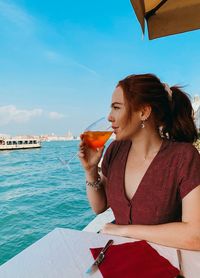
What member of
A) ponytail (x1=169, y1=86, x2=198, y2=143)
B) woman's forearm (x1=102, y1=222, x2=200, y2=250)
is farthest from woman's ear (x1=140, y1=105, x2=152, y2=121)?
woman's forearm (x1=102, y1=222, x2=200, y2=250)

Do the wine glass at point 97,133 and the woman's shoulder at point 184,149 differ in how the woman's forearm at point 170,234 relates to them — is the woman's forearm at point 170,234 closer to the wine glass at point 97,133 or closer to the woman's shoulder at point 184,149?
the woman's shoulder at point 184,149

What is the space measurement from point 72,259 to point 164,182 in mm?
494

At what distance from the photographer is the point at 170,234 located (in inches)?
39.8

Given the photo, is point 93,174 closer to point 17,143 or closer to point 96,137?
point 96,137

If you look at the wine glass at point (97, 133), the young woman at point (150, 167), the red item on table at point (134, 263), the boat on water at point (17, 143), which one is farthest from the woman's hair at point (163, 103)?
the boat on water at point (17, 143)

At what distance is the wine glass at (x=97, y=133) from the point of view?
1.22 m

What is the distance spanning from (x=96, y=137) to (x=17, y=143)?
2165 inches

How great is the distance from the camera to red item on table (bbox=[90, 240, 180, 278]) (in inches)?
28.9

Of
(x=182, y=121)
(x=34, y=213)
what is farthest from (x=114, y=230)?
(x=34, y=213)

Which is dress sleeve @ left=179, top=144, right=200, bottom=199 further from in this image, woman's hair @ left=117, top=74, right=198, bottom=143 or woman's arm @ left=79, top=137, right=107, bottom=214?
woman's arm @ left=79, top=137, right=107, bottom=214

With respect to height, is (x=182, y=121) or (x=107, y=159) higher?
(x=182, y=121)

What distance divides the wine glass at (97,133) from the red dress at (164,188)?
9.4 inches

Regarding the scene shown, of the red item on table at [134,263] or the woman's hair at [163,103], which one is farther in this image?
the woman's hair at [163,103]

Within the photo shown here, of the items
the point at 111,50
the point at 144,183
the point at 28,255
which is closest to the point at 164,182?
the point at 144,183
